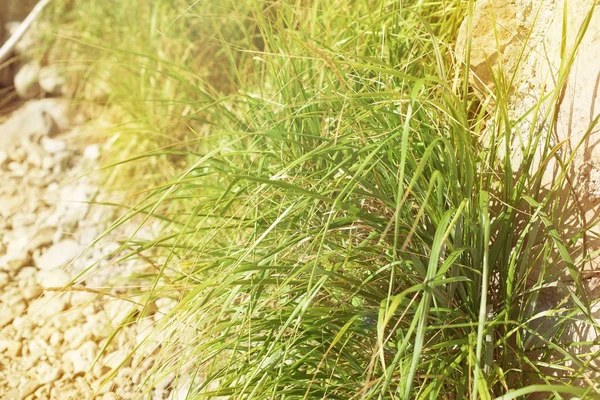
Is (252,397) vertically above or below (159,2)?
below

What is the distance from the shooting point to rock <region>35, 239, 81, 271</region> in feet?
9.69

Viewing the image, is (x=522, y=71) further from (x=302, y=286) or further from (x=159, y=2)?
(x=159, y=2)

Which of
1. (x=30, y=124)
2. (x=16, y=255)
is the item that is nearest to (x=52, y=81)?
(x=30, y=124)

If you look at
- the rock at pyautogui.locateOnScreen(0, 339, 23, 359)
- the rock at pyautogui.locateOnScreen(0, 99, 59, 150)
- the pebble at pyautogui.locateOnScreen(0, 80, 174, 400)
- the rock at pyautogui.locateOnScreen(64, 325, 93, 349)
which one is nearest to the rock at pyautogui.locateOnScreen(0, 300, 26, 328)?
the pebble at pyautogui.locateOnScreen(0, 80, 174, 400)

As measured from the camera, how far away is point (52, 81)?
3.98m

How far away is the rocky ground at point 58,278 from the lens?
2.25 m

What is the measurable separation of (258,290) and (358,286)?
208 mm

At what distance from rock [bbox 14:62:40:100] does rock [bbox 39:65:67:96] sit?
48 millimetres

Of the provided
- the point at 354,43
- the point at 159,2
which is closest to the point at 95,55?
Result: the point at 159,2

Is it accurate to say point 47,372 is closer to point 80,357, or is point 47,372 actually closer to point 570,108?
point 80,357

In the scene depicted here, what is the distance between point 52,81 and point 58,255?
140 centimetres

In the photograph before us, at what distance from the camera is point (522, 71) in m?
1.77

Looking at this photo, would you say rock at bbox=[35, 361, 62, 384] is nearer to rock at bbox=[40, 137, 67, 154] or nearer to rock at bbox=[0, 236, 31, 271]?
rock at bbox=[0, 236, 31, 271]

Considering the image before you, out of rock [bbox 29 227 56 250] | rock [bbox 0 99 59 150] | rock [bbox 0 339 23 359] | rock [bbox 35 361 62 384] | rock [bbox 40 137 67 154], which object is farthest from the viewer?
rock [bbox 0 99 59 150]
